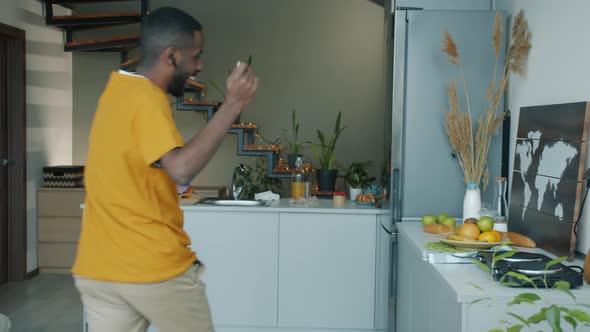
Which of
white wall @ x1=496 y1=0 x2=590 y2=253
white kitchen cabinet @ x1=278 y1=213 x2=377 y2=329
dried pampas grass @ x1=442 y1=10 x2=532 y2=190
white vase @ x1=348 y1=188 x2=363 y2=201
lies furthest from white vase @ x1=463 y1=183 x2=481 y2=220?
white vase @ x1=348 y1=188 x2=363 y2=201

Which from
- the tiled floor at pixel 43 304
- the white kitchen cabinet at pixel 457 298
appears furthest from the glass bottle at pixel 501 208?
the tiled floor at pixel 43 304

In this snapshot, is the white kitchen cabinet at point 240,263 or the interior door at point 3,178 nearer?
the white kitchen cabinet at point 240,263

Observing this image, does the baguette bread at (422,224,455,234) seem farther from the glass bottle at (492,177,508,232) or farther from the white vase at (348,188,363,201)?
the white vase at (348,188,363,201)

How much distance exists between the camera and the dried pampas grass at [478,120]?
311 centimetres

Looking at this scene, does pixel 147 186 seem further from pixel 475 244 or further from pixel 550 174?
A: pixel 550 174

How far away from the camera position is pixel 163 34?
1570 millimetres

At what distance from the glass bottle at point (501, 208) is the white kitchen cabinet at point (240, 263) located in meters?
1.30

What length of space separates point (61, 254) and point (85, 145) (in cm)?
137

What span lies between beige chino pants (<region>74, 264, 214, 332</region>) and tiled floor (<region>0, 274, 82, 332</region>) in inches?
107

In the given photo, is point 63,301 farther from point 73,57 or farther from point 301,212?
point 73,57

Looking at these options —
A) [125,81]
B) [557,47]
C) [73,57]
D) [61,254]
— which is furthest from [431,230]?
[73,57]

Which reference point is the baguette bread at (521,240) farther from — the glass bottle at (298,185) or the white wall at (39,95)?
the white wall at (39,95)

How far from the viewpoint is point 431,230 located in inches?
116

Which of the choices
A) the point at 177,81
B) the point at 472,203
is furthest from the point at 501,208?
the point at 177,81
